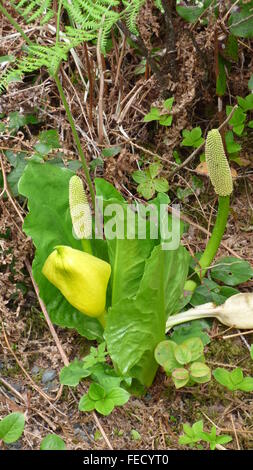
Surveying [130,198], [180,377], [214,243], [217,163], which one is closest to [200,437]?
[180,377]

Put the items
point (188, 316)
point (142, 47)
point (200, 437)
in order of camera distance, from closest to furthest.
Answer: point (200, 437), point (188, 316), point (142, 47)

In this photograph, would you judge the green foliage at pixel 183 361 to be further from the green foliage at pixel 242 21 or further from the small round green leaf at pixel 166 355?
the green foliage at pixel 242 21

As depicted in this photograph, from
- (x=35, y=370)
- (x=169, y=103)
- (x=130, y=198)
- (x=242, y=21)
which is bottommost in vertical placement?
(x=35, y=370)

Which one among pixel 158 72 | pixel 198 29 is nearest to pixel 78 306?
pixel 158 72

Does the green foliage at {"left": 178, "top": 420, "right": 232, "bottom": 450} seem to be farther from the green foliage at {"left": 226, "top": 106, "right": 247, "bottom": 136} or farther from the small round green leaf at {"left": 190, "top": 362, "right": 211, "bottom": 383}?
the green foliage at {"left": 226, "top": 106, "right": 247, "bottom": 136}

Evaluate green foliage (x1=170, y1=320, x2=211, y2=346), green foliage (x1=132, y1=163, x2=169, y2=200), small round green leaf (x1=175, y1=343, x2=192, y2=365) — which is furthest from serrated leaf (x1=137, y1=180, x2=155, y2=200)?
small round green leaf (x1=175, y1=343, x2=192, y2=365)

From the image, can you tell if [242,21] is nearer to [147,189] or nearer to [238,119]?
[238,119]
